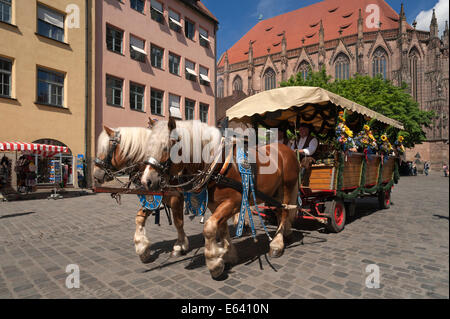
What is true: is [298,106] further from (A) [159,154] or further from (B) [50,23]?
(B) [50,23]

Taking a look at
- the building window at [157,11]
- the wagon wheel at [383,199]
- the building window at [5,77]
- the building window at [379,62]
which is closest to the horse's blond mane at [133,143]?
the wagon wheel at [383,199]

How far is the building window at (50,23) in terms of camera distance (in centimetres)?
1280

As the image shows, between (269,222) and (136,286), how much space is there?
3544 millimetres

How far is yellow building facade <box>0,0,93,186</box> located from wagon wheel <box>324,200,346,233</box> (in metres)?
11.7

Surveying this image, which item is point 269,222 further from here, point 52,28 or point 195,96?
point 195,96

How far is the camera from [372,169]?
21.4 ft

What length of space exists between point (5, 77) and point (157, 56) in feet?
29.0

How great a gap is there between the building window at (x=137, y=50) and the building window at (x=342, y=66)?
35058 millimetres

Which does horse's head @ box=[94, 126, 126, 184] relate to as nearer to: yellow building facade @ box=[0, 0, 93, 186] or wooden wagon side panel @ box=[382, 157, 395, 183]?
wooden wagon side panel @ box=[382, 157, 395, 183]

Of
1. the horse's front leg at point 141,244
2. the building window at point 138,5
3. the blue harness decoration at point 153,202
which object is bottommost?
the horse's front leg at point 141,244

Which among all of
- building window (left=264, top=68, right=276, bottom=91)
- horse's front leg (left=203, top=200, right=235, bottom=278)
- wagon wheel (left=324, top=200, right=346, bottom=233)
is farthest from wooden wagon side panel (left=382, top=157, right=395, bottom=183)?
building window (left=264, top=68, right=276, bottom=91)

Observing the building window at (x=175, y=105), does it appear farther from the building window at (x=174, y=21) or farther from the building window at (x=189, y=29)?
the building window at (x=189, y=29)

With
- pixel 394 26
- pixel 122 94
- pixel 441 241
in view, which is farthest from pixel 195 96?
pixel 394 26

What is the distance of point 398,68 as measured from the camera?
38.3 meters
